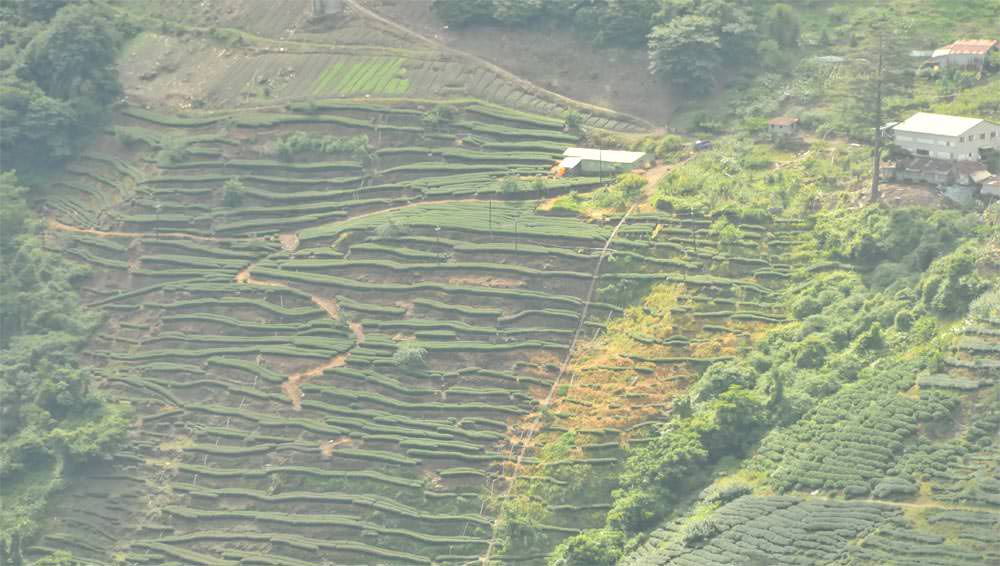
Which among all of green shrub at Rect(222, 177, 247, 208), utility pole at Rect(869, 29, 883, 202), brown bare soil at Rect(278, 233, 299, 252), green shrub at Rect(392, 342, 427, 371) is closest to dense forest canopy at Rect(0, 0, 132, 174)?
green shrub at Rect(222, 177, 247, 208)

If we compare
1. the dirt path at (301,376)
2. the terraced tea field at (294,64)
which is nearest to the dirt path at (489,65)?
the terraced tea field at (294,64)

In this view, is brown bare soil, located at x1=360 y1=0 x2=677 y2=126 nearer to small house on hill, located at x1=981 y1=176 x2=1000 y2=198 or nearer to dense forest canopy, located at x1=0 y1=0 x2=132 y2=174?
dense forest canopy, located at x1=0 y1=0 x2=132 y2=174

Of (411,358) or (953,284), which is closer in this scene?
(953,284)

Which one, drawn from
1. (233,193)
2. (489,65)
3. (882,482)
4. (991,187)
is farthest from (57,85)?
(882,482)

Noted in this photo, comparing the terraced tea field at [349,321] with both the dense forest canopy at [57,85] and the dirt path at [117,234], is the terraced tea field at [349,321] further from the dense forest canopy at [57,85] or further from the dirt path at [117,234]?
the dense forest canopy at [57,85]

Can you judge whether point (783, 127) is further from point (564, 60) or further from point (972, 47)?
point (564, 60)
